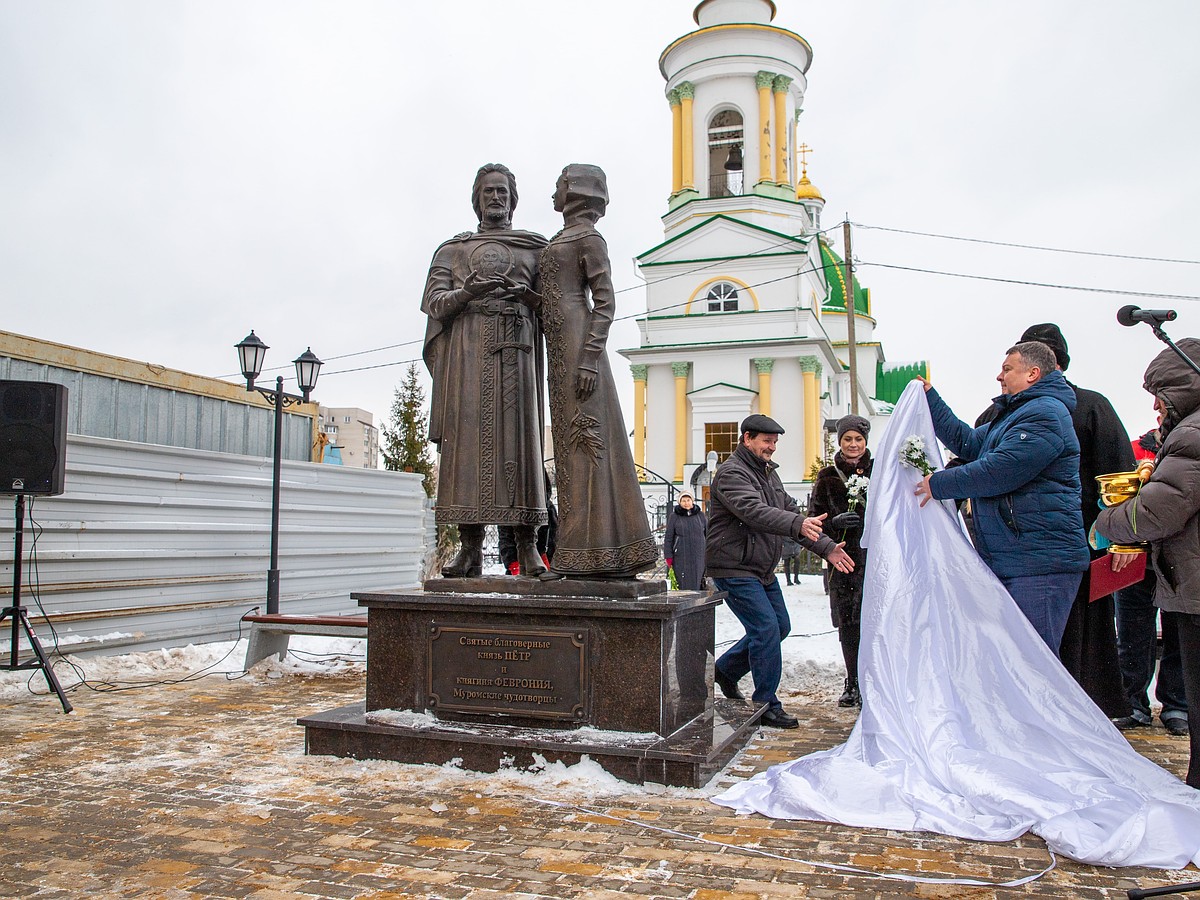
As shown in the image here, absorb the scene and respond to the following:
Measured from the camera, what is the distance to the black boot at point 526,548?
576 cm

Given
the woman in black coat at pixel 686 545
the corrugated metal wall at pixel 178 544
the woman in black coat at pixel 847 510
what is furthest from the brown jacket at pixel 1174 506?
the woman in black coat at pixel 686 545

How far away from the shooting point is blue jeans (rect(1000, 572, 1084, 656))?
191 inches

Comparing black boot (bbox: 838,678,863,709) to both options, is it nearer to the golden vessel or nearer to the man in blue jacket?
the man in blue jacket

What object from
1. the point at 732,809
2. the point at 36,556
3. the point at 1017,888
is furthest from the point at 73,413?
the point at 1017,888

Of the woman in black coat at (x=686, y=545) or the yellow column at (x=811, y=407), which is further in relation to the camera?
the yellow column at (x=811, y=407)

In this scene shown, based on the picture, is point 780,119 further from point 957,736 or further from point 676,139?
point 957,736

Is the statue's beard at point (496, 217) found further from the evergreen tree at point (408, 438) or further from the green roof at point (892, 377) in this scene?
the green roof at point (892, 377)

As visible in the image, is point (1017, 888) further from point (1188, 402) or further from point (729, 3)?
point (729, 3)

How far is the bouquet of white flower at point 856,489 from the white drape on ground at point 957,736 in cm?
79

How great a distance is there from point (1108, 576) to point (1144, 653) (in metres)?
1.13

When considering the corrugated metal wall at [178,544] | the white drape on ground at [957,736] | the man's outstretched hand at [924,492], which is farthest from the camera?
the corrugated metal wall at [178,544]

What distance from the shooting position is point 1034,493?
488 centimetres

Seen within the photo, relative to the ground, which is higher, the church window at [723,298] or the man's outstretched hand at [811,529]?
the church window at [723,298]

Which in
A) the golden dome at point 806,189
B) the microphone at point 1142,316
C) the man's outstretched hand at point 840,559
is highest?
the golden dome at point 806,189
